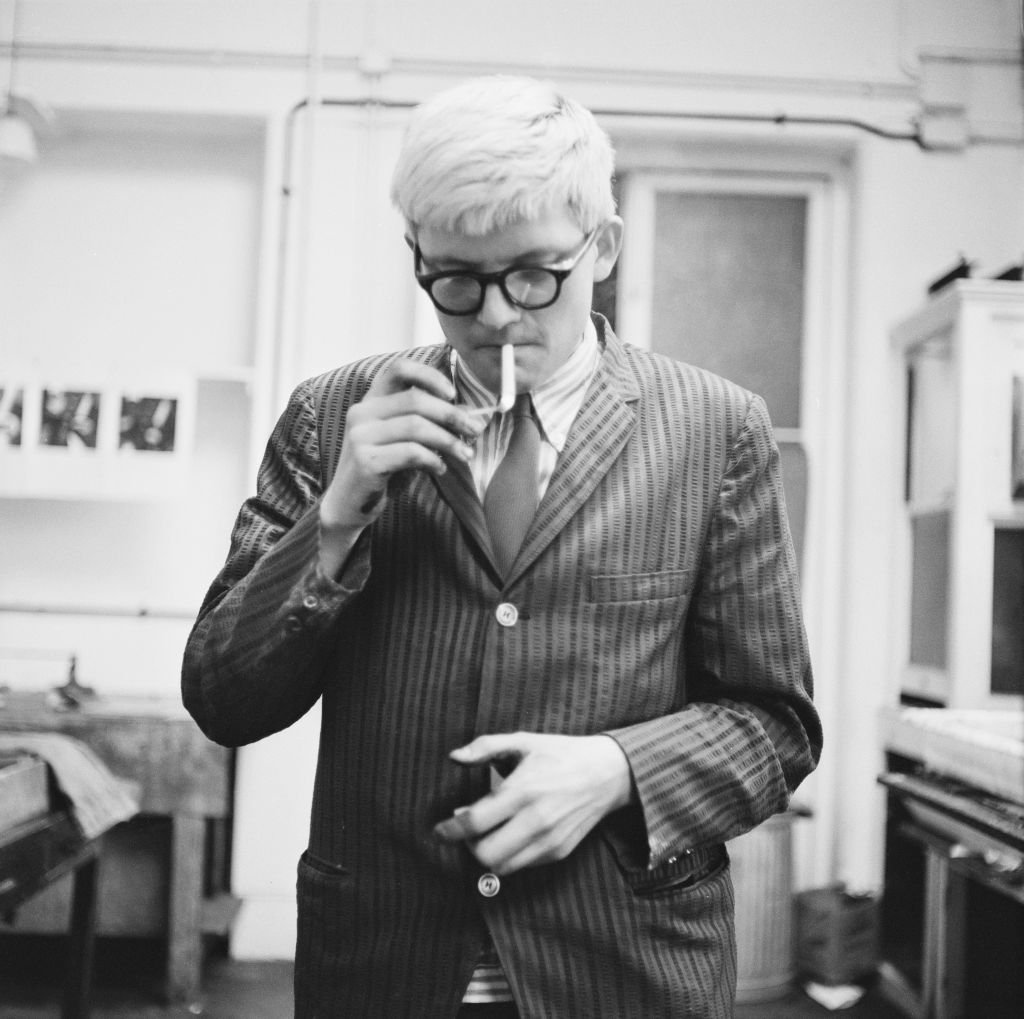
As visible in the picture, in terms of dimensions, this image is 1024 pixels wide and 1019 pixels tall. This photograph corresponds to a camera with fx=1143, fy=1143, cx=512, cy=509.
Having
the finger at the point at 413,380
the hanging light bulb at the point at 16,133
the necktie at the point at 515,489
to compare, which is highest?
the hanging light bulb at the point at 16,133

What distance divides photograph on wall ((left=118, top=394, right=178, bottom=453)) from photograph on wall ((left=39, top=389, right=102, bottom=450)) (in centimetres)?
9

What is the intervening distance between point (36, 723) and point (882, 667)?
2476 mm

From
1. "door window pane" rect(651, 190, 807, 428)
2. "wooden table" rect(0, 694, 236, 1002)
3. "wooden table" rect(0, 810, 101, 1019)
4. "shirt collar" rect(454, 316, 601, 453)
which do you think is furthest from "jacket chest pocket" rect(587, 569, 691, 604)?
"door window pane" rect(651, 190, 807, 428)

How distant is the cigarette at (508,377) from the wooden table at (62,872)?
4.88ft

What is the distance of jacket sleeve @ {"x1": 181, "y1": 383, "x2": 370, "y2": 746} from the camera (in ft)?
3.03

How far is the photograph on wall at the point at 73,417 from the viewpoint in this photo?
3561mm

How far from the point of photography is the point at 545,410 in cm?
106

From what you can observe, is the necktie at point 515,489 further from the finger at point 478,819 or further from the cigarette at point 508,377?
the finger at point 478,819

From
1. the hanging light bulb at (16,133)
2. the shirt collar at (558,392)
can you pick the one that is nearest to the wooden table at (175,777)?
the hanging light bulb at (16,133)

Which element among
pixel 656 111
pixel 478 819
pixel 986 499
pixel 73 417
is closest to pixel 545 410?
pixel 478 819

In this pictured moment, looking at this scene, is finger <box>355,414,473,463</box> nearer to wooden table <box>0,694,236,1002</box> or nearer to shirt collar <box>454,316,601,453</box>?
shirt collar <box>454,316,601,453</box>

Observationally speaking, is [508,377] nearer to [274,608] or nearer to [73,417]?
[274,608]

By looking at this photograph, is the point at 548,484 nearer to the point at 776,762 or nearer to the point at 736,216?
the point at 776,762

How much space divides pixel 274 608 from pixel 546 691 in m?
0.24
